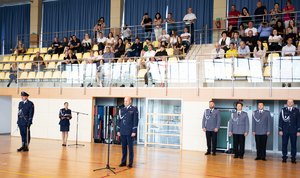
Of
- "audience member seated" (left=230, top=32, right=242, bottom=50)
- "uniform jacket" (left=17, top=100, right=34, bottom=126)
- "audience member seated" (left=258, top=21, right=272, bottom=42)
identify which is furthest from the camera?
"audience member seated" (left=258, top=21, right=272, bottom=42)

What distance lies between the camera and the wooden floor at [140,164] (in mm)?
7016

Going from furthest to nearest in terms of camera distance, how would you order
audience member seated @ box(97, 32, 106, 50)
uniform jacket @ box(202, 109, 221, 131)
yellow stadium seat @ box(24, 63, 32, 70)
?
audience member seated @ box(97, 32, 106, 50) → yellow stadium seat @ box(24, 63, 32, 70) → uniform jacket @ box(202, 109, 221, 131)

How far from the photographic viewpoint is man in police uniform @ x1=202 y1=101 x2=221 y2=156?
1031 centimetres

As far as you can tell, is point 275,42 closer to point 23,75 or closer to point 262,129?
point 262,129

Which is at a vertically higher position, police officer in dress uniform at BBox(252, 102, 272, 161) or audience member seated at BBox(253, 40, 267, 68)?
audience member seated at BBox(253, 40, 267, 68)

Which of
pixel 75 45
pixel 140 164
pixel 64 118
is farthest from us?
pixel 75 45

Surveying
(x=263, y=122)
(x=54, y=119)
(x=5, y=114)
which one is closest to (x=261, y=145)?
(x=263, y=122)

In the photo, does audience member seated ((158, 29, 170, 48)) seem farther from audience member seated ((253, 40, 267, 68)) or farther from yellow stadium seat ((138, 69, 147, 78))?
audience member seated ((253, 40, 267, 68))

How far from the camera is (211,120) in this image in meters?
10.3

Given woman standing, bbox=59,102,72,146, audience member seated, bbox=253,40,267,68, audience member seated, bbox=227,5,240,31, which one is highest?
audience member seated, bbox=227,5,240,31

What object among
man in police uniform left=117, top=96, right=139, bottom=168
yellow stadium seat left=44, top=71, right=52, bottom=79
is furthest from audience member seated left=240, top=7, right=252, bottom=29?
yellow stadium seat left=44, top=71, right=52, bottom=79

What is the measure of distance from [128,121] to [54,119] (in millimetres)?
7198

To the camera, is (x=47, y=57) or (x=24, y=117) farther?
(x=47, y=57)

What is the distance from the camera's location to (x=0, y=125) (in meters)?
15.9
